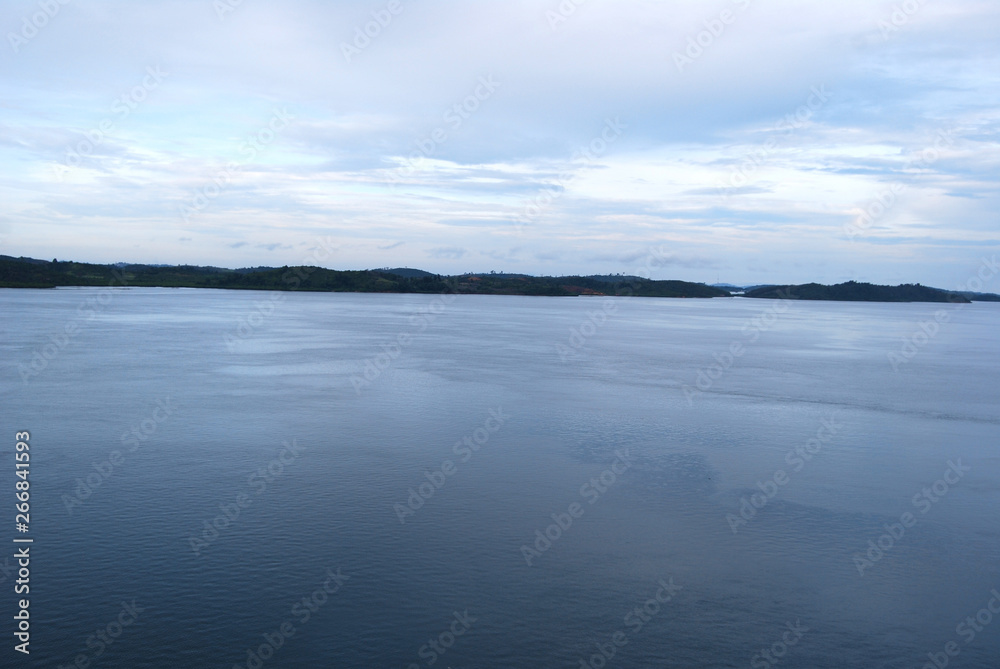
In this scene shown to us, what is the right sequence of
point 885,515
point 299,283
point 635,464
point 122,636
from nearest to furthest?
point 122,636, point 885,515, point 635,464, point 299,283

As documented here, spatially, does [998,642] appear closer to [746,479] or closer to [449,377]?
[746,479]

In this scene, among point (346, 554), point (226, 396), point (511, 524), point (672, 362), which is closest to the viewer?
point (346, 554)

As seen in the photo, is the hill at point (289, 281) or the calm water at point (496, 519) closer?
the calm water at point (496, 519)

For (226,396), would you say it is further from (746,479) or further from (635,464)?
(746,479)

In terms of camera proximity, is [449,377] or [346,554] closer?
[346,554]

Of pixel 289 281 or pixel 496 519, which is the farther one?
pixel 289 281

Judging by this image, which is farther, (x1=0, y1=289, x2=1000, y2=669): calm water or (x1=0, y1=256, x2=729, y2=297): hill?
(x1=0, y1=256, x2=729, y2=297): hill

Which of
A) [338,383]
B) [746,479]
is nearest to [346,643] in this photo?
[746,479]
